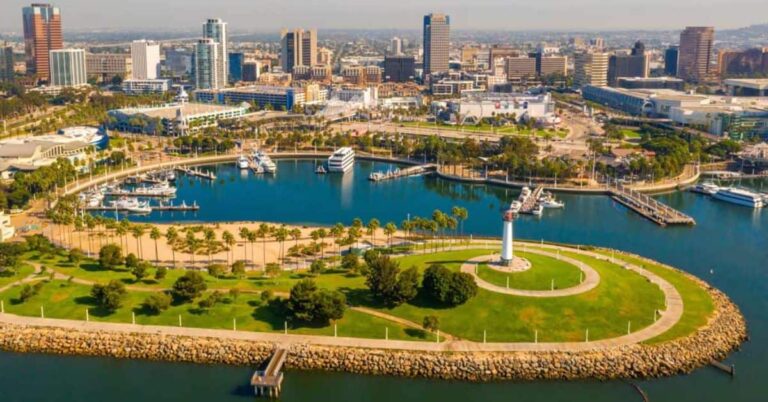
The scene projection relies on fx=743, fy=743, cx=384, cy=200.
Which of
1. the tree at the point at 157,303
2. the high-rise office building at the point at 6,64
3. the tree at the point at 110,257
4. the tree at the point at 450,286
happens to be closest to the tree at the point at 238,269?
the tree at the point at 157,303

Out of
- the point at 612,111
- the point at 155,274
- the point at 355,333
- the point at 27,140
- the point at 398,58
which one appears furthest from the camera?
the point at 398,58

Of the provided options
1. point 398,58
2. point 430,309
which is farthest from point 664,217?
point 398,58

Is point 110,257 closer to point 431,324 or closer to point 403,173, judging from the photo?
point 431,324

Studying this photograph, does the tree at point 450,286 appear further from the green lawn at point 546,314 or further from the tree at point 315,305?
the tree at point 315,305

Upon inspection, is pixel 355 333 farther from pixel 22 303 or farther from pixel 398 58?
pixel 398 58

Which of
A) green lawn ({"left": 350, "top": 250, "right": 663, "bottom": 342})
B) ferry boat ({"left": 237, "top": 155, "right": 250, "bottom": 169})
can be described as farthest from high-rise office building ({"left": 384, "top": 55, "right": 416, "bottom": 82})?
green lawn ({"left": 350, "top": 250, "right": 663, "bottom": 342})
